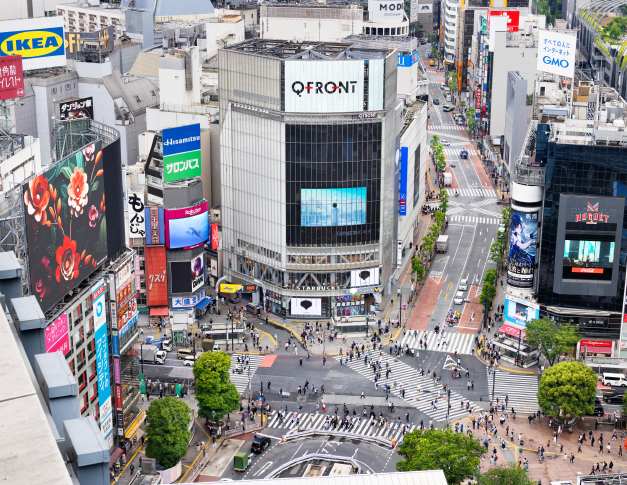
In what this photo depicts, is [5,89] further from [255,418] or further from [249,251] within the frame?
[255,418]

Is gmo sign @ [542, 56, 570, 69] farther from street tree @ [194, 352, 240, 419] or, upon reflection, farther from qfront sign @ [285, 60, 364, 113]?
street tree @ [194, 352, 240, 419]

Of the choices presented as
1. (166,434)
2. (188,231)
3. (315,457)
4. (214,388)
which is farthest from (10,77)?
(315,457)

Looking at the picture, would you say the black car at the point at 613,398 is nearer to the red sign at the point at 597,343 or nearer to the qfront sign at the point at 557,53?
the red sign at the point at 597,343

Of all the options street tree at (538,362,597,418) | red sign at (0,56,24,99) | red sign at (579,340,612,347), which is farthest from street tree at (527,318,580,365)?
red sign at (0,56,24,99)

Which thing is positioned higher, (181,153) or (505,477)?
(181,153)

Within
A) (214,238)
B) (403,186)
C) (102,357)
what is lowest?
(214,238)

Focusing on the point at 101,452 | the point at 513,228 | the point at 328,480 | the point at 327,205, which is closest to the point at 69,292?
the point at 328,480

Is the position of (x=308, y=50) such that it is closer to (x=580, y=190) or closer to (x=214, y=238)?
(x=214, y=238)
